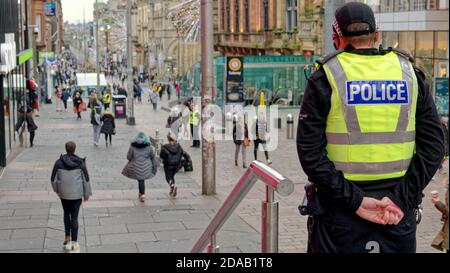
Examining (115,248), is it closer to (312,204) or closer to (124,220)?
(124,220)

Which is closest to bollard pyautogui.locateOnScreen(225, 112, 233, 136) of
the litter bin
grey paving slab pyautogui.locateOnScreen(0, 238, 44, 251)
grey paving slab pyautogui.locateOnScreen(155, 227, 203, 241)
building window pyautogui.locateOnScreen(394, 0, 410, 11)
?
building window pyautogui.locateOnScreen(394, 0, 410, 11)

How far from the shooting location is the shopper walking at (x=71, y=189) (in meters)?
9.51

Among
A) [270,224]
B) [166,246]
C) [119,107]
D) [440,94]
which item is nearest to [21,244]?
[166,246]

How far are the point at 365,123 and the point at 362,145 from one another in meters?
0.10

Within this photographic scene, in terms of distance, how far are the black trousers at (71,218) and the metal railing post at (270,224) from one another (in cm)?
651

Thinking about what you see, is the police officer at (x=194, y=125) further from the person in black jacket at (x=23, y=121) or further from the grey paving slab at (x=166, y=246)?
the grey paving slab at (x=166, y=246)

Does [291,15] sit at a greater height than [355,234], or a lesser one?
greater

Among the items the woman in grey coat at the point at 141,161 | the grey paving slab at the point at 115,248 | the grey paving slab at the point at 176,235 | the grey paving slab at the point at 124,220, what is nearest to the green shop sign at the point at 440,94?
the woman in grey coat at the point at 141,161

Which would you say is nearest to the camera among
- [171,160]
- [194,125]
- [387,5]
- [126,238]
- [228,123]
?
[126,238]

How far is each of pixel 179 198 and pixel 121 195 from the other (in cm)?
129

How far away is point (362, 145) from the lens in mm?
3109

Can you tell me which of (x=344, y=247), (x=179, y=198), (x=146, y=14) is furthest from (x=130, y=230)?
(x=146, y=14)

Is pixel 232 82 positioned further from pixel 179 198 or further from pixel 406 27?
pixel 179 198

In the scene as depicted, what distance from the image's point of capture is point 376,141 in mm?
3127
